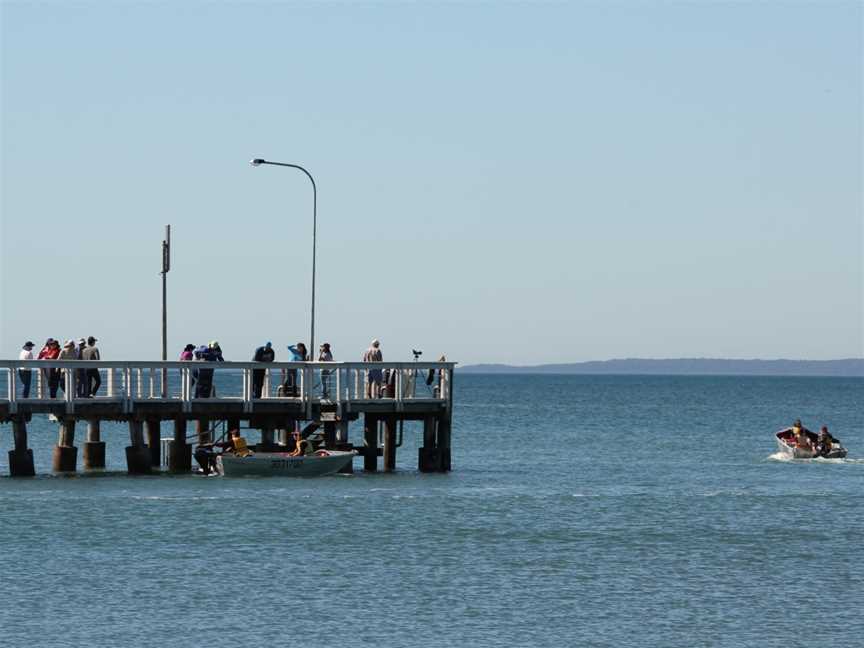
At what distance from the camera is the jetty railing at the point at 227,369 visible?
44.1 meters

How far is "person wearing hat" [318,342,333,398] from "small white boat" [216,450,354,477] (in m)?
1.55

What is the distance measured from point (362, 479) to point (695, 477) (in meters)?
13.1

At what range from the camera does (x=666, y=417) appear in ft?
405

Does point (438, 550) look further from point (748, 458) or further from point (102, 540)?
point (748, 458)

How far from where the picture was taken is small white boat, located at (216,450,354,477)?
152 feet

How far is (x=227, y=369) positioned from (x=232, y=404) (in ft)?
4.67

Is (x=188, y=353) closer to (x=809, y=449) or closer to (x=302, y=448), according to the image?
(x=302, y=448)

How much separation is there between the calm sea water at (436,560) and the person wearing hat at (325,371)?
7.64 feet

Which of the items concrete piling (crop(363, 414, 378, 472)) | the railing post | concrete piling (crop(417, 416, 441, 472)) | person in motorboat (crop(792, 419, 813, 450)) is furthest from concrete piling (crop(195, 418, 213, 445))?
person in motorboat (crop(792, 419, 813, 450))

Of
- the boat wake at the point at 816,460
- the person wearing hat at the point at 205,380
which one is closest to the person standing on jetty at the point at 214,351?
the person wearing hat at the point at 205,380

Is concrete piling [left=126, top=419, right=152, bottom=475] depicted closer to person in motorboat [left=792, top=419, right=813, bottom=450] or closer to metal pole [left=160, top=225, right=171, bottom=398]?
metal pole [left=160, top=225, right=171, bottom=398]

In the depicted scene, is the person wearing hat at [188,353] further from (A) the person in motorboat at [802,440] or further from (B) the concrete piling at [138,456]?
Answer: (A) the person in motorboat at [802,440]

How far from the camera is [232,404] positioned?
45.5 m

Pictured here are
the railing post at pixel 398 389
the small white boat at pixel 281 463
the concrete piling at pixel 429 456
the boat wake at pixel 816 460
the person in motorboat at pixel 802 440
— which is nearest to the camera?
the small white boat at pixel 281 463
